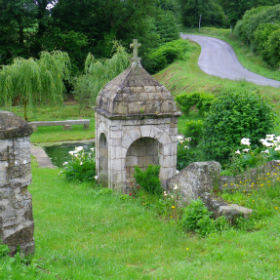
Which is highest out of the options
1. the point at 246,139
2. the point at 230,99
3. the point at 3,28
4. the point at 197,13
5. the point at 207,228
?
the point at 197,13

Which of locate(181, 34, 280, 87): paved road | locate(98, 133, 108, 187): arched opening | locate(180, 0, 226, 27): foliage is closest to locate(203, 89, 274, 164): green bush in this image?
locate(98, 133, 108, 187): arched opening

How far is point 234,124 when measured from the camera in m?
9.80

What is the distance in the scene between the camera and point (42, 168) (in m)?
13.5

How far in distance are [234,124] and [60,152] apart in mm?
8891

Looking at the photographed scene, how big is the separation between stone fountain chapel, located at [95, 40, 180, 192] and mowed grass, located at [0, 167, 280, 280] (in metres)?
1.47

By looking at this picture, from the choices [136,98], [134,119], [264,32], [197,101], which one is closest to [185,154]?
[134,119]

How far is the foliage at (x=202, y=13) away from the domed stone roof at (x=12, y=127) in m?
59.2

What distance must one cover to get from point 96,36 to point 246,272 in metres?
30.7

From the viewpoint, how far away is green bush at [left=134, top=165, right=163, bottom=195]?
327 inches

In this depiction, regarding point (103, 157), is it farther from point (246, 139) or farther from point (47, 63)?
point (47, 63)

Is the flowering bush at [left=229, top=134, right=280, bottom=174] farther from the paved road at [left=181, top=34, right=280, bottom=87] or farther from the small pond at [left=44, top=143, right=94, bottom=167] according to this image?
the paved road at [left=181, top=34, right=280, bottom=87]

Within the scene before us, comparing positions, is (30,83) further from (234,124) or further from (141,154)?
(234,124)

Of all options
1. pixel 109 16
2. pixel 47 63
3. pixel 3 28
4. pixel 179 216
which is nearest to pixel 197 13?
pixel 109 16

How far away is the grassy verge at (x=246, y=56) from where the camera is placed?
28.6 meters
